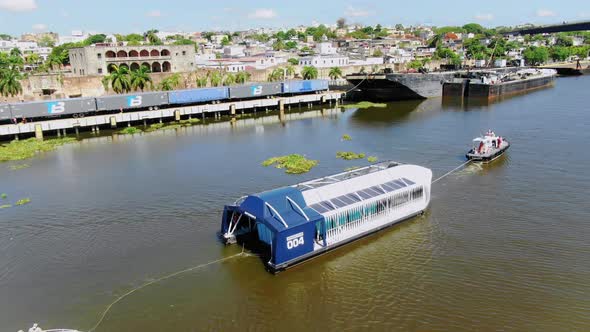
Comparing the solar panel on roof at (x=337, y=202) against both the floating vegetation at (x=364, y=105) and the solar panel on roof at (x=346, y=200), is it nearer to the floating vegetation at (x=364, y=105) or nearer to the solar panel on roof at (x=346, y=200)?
the solar panel on roof at (x=346, y=200)

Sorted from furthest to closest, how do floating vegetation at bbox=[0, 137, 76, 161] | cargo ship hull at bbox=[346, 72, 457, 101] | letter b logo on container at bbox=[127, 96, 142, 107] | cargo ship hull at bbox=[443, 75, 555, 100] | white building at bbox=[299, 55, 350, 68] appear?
white building at bbox=[299, 55, 350, 68] < cargo ship hull at bbox=[443, 75, 555, 100] < cargo ship hull at bbox=[346, 72, 457, 101] < letter b logo on container at bbox=[127, 96, 142, 107] < floating vegetation at bbox=[0, 137, 76, 161]

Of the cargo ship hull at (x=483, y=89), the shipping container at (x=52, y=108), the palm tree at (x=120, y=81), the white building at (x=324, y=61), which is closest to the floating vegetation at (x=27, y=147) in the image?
the shipping container at (x=52, y=108)

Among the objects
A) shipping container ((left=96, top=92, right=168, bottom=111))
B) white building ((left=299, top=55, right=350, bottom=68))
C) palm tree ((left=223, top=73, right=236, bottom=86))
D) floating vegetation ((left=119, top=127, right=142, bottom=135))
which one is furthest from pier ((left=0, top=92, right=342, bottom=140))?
white building ((left=299, top=55, right=350, bottom=68))

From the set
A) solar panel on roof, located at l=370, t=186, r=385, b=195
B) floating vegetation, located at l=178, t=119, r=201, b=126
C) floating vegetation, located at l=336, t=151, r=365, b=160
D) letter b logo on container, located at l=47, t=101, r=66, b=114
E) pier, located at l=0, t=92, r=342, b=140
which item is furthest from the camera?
floating vegetation, located at l=178, t=119, r=201, b=126

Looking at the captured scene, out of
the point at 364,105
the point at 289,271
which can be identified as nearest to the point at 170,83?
the point at 364,105

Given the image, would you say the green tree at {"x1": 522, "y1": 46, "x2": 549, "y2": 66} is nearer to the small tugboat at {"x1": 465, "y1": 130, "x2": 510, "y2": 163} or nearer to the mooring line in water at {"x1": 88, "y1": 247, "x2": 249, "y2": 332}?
the small tugboat at {"x1": 465, "y1": 130, "x2": 510, "y2": 163}

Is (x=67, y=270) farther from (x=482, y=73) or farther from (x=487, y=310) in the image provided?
(x=482, y=73)
